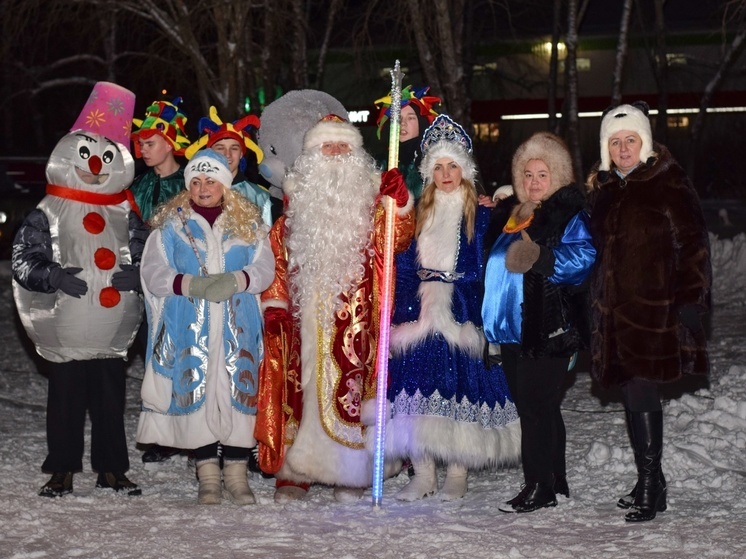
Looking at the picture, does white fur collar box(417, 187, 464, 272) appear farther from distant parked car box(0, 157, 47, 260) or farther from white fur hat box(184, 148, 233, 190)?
distant parked car box(0, 157, 47, 260)

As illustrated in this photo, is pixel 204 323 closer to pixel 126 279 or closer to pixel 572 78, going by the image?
pixel 126 279

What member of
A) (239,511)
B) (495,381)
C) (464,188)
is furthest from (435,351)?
(239,511)

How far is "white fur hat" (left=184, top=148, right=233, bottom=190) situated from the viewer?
6227 mm

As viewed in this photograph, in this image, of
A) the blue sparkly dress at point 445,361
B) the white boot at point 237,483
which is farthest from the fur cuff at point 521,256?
the white boot at point 237,483

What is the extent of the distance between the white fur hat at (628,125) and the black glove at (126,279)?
260 cm

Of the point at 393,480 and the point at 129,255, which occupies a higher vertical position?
the point at 129,255

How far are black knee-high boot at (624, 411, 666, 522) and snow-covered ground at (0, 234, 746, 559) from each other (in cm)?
11

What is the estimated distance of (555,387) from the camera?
593 centimetres

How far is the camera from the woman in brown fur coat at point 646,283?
5.60m

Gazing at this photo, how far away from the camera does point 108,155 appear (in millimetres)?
6449

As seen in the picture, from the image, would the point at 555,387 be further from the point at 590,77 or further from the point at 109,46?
the point at 590,77

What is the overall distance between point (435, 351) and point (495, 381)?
1.21 ft

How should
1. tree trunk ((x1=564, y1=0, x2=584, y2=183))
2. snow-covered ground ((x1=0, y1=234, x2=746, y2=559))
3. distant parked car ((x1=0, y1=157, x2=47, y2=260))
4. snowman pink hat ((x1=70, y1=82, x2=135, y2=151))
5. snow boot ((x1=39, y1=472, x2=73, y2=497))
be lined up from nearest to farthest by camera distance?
snow-covered ground ((x1=0, y1=234, x2=746, y2=559))
snow boot ((x1=39, y1=472, x2=73, y2=497))
snowman pink hat ((x1=70, y1=82, x2=135, y2=151))
tree trunk ((x1=564, y1=0, x2=584, y2=183))
distant parked car ((x1=0, y1=157, x2=47, y2=260))

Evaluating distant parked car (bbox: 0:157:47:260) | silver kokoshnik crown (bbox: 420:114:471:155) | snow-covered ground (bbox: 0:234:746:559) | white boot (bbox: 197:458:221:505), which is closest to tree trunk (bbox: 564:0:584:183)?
distant parked car (bbox: 0:157:47:260)
